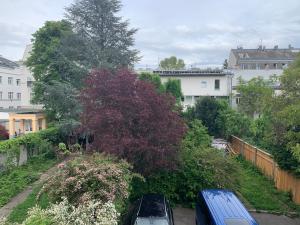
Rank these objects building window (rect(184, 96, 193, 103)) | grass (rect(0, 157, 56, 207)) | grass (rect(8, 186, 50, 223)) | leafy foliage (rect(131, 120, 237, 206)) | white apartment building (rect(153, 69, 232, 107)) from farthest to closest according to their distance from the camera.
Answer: building window (rect(184, 96, 193, 103)) < white apartment building (rect(153, 69, 232, 107)) < grass (rect(0, 157, 56, 207)) < leafy foliage (rect(131, 120, 237, 206)) < grass (rect(8, 186, 50, 223))

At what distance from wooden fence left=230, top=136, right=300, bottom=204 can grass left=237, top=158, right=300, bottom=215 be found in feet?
1.06

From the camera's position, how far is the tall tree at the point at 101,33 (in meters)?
27.2

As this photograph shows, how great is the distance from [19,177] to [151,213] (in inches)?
408

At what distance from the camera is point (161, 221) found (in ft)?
31.8

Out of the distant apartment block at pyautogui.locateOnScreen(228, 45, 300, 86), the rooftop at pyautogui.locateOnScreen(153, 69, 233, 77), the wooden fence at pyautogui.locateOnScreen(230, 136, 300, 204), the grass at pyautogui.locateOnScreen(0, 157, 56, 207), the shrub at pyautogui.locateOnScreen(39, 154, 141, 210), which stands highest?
the distant apartment block at pyautogui.locateOnScreen(228, 45, 300, 86)

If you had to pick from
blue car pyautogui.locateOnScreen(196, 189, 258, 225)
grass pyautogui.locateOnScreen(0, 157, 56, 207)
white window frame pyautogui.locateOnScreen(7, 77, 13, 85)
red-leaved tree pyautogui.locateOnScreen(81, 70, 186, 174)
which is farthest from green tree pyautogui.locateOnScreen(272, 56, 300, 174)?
white window frame pyautogui.locateOnScreen(7, 77, 13, 85)

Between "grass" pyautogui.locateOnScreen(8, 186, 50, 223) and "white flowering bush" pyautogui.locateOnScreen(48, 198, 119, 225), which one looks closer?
"white flowering bush" pyautogui.locateOnScreen(48, 198, 119, 225)

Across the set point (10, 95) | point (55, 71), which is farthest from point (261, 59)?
point (55, 71)

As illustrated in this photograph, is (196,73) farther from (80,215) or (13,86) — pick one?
(80,215)

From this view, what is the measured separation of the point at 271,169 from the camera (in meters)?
18.2

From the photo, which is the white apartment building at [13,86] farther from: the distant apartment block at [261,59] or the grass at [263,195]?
the distant apartment block at [261,59]

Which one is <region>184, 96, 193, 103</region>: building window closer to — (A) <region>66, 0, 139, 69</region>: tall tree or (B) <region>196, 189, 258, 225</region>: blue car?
(A) <region>66, 0, 139, 69</region>: tall tree

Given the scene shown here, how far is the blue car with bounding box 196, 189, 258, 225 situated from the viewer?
9203 millimetres

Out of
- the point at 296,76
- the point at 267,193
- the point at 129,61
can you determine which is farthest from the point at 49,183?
the point at 129,61
